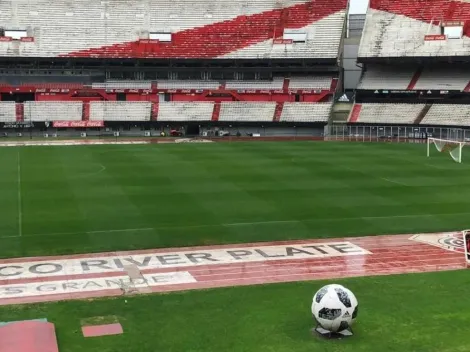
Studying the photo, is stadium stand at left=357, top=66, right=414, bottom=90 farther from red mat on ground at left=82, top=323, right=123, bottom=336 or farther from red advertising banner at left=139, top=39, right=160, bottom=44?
red mat on ground at left=82, top=323, right=123, bottom=336

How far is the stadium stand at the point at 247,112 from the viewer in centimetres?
7319

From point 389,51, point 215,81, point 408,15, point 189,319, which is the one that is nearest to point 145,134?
point 215,81

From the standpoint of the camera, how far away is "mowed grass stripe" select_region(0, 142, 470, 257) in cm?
2238

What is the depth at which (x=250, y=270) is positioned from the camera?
17.8 metres

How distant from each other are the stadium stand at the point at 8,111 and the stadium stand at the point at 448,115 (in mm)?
49110

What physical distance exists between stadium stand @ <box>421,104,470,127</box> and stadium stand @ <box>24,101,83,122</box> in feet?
138

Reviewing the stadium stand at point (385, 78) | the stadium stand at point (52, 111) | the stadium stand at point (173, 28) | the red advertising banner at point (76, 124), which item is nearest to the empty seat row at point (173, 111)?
the stadium stand at point (52, 111)

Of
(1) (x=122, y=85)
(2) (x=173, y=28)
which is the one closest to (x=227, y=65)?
(2) (x=173, y=28)

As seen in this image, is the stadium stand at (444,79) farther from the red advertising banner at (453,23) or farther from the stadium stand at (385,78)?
the red advertising banner at (453,23)

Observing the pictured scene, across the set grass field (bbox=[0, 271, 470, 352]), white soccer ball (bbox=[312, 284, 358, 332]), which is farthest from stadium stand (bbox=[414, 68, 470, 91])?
white soccer ball (bbox=[312, 284, 358, 332])

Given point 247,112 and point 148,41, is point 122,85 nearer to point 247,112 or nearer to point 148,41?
point 148,41

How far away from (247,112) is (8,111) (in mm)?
29542

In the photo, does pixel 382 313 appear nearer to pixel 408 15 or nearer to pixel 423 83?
pixel 423 83

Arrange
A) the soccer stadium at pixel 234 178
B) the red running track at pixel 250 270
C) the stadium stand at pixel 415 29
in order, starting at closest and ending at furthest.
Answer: the soccer stadium at pixel 234 178, the red running track at pixel 250 270, the stadium stand at pixel 415 29
